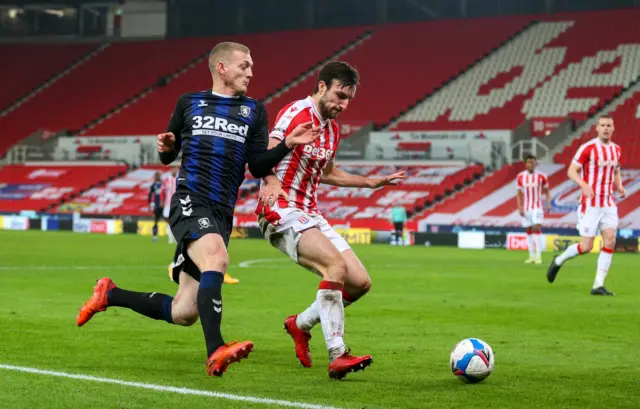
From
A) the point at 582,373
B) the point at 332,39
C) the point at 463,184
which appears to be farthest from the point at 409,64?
the point at 582,373

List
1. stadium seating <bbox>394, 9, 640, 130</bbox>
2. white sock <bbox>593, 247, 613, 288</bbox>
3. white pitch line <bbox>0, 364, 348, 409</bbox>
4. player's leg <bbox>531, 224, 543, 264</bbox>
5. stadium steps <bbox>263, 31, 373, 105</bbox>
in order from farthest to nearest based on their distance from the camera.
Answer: stadium steps <bbox>263, 31, 373, 105</bbox>
stadium seating <bbox>394, 9, 640, 130</bbox>
player's leg <bbox>531, 224, 543, 264</bbox>
white sock <bbox>593, 247, 613, 288</bbox>
white pitch line <bbox>0, 364, 348, 409</bbox>

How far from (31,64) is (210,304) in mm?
55015

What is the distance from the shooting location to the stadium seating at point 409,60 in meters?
45.8

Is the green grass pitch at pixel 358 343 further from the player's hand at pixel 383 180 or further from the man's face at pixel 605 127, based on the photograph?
the man's face at pixel 605 127

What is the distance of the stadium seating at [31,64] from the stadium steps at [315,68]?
14.7m

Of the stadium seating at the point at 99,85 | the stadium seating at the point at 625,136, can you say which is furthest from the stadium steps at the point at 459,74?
the stadium seating at the point at 99,85

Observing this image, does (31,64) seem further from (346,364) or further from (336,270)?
(346,364)

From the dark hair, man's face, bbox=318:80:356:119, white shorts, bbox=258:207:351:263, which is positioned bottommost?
white shorts, bbox=258:207:351:263

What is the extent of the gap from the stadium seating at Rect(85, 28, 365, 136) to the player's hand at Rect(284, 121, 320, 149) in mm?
42701

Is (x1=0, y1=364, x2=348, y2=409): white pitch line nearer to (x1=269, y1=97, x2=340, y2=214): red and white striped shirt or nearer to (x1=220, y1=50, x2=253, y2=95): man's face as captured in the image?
(x1=269, y1=97, x2=340, y2=214): red and white striped shirt

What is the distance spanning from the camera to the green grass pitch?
19.9 ft

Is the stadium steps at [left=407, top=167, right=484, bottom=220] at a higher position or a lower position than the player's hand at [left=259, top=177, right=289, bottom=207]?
higher

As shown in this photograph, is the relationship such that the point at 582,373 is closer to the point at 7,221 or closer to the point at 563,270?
the point at 563,270

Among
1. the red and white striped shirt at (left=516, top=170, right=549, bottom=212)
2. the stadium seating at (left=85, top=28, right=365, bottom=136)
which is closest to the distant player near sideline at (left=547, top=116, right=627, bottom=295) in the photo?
the red and white striped shirt at (left=516, top=170, right=549, bottom=212)
